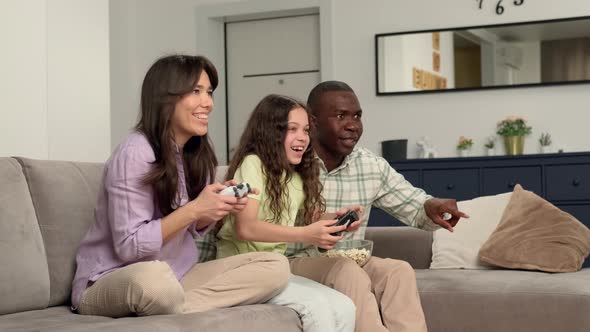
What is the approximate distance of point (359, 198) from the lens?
10.2 ft

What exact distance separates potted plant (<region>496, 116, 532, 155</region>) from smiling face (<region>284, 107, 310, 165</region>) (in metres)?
3.65

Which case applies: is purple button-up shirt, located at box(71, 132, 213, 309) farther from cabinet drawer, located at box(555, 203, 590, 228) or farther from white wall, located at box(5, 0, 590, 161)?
cabinet drawer, located at box(555, 203, 590, 228)

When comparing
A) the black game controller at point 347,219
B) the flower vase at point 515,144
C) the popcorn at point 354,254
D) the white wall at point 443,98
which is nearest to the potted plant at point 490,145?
the white wall at point 443,98

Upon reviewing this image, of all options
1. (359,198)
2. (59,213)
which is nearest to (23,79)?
(59,213)

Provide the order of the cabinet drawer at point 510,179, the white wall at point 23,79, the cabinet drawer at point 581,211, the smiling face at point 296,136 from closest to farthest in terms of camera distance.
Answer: the smiling face at point 296,136 → the white wall at point 23,79 → the cabinet drawer at point 581,211 → the cabinet drawer at point 510,179

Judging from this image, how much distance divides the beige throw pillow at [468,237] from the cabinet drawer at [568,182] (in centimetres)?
234

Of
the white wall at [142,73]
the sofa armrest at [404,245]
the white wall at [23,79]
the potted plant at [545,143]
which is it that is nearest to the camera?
the white wall at [23,79]

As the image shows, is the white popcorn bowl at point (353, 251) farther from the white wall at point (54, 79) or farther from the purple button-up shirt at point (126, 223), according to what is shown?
the white wall at point (54, 79)

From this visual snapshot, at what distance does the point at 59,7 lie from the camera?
3.64 m

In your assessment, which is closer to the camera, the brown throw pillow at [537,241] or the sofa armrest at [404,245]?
the brown throw pillow at [537,241]

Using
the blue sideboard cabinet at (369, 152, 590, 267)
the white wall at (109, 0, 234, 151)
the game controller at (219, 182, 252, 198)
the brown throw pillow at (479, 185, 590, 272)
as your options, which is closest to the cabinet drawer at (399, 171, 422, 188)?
the blue sideboard cabinet at (369, 152, 590, 267)

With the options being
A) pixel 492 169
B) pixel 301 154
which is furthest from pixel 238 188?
pixel 492 169

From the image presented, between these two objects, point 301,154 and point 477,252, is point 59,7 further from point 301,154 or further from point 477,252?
point 477,252

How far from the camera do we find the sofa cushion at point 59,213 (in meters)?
2.50
